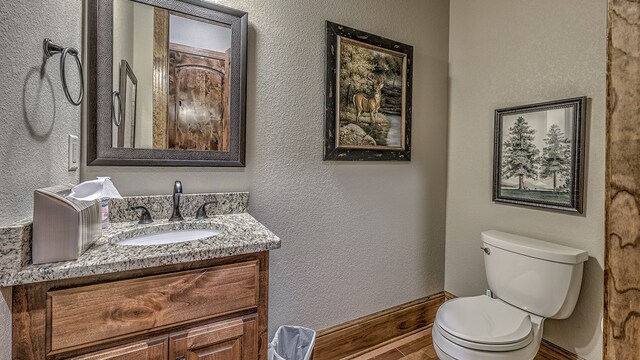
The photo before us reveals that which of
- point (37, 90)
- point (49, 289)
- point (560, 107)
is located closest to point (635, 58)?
point (49, 289)

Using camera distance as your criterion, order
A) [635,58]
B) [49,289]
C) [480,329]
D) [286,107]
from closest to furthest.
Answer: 1. [635,58]
2. [49,289]
3. [480,329]
4. [286,107]

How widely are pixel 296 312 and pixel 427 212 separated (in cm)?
116

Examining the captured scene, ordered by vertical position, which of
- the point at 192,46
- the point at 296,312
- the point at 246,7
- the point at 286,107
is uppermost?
the point at 246,7

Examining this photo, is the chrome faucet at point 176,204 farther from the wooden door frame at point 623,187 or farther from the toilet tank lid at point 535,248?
the toilet tank lid at point 535,248

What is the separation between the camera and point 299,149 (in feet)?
5.49

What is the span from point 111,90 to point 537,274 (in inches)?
85.8

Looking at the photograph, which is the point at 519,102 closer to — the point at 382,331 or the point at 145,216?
the point at 382,331

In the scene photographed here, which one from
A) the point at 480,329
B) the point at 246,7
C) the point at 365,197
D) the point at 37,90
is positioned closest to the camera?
the point at 37,90

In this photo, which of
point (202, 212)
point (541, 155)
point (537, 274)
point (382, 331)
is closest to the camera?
point (202, 212)

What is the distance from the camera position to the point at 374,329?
195 cm

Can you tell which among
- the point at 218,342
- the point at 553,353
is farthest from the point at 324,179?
the point at 553,353

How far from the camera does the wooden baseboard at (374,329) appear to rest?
5.83 feet

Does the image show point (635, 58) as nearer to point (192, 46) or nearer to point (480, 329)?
point (480, 329)

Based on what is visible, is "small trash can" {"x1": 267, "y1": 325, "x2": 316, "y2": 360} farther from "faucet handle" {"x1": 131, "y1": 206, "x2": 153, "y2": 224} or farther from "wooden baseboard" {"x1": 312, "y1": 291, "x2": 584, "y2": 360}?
"faucet handle" {"x1": 131, "y1": 206, "x2": 153, "y2": 224}
